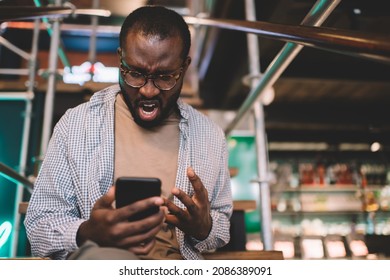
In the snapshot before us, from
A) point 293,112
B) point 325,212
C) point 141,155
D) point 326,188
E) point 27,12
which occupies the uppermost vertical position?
point 293,112

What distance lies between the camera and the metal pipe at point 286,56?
955mm

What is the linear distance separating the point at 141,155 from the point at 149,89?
8.4 inches

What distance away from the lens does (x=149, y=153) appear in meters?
1.15

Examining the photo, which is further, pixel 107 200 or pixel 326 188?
pixel 326 188

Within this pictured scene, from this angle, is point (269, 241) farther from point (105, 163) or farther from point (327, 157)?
point (327, 157)

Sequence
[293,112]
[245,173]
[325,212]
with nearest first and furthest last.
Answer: [245,173] → [325,212] → [293,112]

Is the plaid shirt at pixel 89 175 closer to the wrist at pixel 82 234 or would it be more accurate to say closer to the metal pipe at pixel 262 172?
the wrist at pixel 82 234

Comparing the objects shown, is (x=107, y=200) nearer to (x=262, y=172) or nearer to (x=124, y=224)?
(x=124, y=224)

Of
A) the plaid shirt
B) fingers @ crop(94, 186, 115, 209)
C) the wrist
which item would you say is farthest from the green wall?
fingers @ crop(94, 186, 115, 209)

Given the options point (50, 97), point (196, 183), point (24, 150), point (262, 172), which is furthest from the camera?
point (24, 150)

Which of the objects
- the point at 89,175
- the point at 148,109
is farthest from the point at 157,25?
the point at 89,175

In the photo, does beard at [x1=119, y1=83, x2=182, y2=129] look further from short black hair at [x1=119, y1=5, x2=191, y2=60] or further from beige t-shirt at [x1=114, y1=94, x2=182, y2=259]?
short black hair at [x1=119, y1=5, x2=191, y2=60]

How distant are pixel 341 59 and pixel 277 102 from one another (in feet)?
5.06
